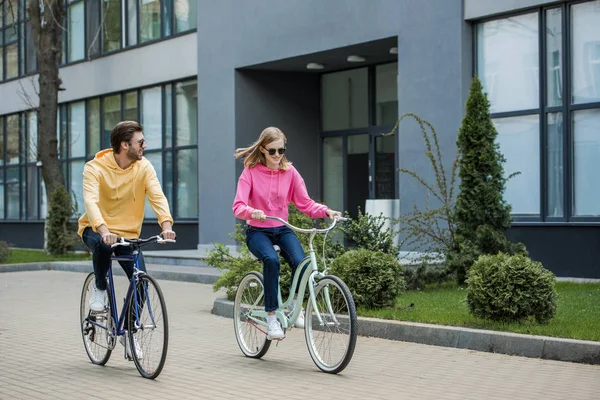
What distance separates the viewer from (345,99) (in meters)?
23.7

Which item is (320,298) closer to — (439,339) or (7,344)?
(439,339)

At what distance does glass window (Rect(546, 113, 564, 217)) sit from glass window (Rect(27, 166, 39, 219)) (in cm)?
2052

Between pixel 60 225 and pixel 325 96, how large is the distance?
7208 mm

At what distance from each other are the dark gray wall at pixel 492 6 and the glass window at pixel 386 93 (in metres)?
5.05

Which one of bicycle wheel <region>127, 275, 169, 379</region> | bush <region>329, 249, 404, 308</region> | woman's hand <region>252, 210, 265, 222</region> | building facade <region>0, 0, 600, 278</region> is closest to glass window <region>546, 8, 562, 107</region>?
building facade <region>0, 0, 600, 278</region>

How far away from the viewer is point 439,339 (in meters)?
9.61

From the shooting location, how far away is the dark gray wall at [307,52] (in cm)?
1748

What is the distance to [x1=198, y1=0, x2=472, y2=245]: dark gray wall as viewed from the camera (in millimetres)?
17484

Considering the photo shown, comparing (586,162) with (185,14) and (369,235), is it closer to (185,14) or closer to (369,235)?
(369,235)

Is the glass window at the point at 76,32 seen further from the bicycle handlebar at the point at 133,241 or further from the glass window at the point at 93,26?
the bicycle handlebar at the point at 133,241

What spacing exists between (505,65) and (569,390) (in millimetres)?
10355

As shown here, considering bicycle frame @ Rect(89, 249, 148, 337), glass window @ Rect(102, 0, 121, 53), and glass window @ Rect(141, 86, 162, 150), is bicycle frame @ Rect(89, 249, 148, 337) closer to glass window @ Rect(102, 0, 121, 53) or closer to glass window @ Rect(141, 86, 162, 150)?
glass window @ Rect(141, 86, 162, 150)

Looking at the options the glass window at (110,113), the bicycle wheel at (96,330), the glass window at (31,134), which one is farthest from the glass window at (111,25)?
the bicycle wheel at (96,330)

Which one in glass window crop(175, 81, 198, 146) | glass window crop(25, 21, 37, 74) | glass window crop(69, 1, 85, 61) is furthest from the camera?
glass window crop(25, 21, 37, 74)
